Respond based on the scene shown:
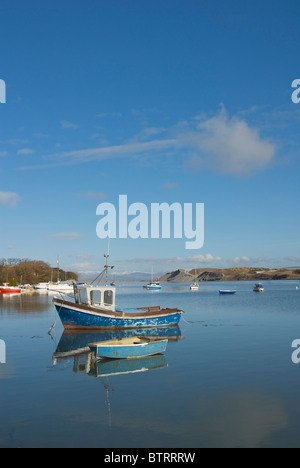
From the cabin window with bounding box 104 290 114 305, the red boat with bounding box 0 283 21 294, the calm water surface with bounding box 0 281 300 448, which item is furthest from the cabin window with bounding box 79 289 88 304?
the red boat with bounding box 0 283 21 294

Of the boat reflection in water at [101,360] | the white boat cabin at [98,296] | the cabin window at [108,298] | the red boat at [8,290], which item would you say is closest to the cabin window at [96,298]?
the white boat cabin at [98,296]

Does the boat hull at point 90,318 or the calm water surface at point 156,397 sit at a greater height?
the boat hull at point 90,318

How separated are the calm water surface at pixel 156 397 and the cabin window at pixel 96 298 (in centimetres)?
749

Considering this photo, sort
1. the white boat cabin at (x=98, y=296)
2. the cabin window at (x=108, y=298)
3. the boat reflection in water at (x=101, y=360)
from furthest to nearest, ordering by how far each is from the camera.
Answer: the cabin window at (x=108, y=298) → the white boat cabin at (x=98, y=296) → the boat reflection in water at (x=101, y=360)

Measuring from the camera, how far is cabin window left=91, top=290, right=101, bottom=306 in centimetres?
4188

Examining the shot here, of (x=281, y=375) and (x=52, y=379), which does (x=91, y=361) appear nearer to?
(x=52, y=379)

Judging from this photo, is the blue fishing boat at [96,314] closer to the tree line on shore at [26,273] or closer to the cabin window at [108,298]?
the cabin window at [108,298]

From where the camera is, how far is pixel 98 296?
42.1 metres

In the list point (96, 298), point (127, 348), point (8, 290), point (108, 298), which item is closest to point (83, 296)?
point (96, 298)

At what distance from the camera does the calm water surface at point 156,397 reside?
14.2 m

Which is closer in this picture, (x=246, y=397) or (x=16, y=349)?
(x=246, y=397)
